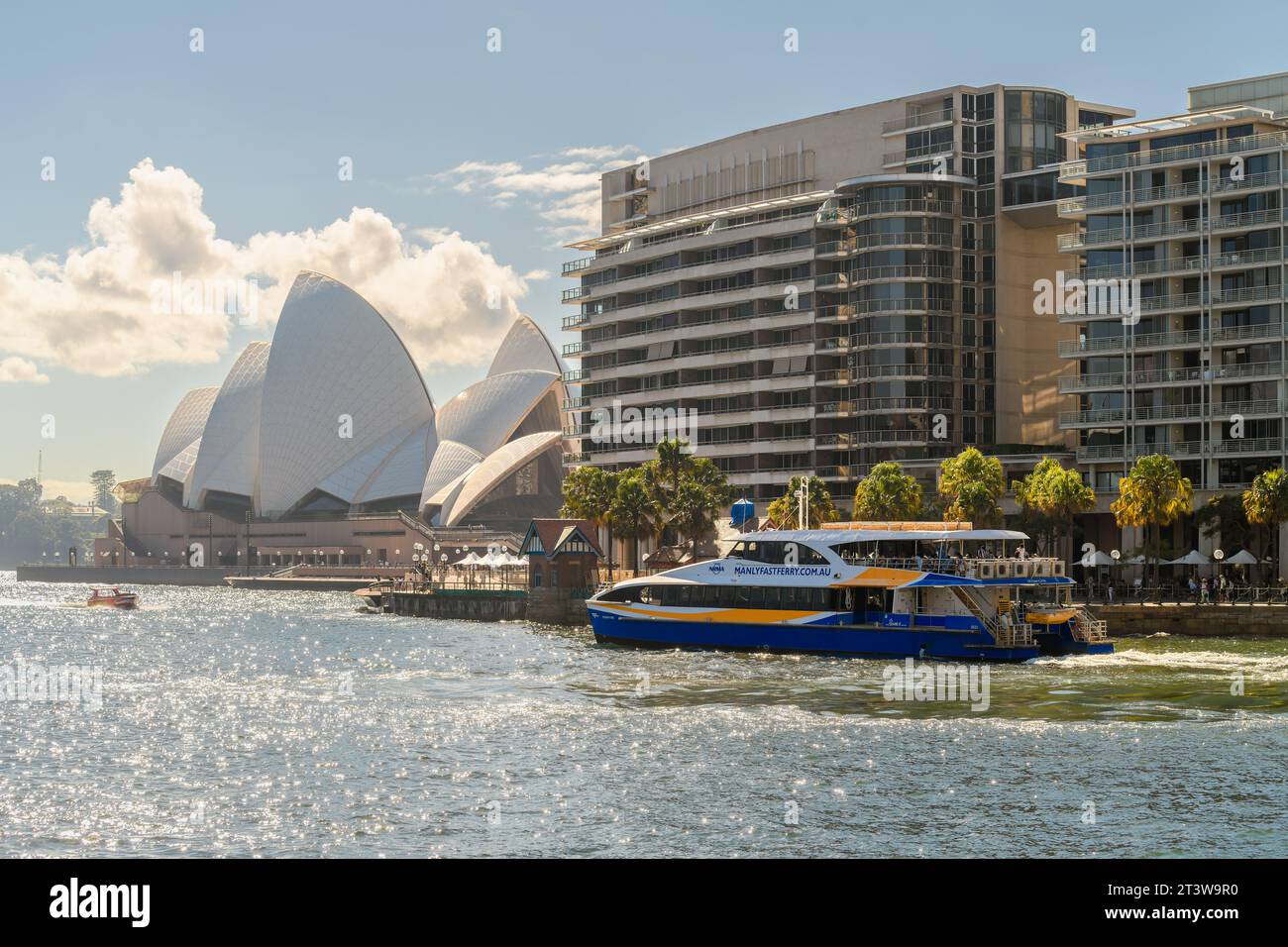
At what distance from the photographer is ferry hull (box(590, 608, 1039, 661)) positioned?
62094 millimetres

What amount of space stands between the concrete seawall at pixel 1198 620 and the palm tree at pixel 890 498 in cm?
2022

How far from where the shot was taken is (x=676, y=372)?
471ft

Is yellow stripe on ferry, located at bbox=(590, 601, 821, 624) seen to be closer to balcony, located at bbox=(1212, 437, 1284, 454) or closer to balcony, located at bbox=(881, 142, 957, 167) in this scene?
balcony, located at bbox=(1212, 437, 1284, 454)

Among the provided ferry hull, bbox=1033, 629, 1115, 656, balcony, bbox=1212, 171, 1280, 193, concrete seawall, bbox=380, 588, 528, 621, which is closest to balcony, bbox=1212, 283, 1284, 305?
balcony, bbox=1212, 171, 1280, 193

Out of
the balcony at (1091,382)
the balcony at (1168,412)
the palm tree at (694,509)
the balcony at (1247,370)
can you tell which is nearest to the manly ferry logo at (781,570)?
the palm tree at (694,509)

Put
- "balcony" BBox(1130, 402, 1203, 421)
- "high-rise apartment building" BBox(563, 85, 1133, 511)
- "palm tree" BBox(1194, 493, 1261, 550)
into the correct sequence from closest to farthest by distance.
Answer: "palm tree" BBox(1194, 493, 1261, 550) → "balcony" BBox(1130, 402, 1203, 421) → "high-rise apartment building" BBox(563, 85, 1133, 511)

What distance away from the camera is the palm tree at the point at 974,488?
9219cm

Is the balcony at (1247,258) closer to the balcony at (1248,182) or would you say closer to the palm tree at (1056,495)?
the balcony at (1248,182)

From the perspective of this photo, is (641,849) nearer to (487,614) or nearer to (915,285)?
(487,614)

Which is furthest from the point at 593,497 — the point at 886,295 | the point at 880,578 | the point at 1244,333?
the point at 880,578

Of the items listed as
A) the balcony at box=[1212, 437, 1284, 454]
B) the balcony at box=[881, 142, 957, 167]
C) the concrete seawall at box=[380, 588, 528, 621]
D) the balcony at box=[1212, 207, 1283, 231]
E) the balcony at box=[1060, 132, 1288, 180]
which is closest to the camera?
the balcony at box=[1212, 437, 1284, 454]

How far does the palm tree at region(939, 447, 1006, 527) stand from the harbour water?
28.3 metres

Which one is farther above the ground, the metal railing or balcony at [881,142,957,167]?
the metal railing
